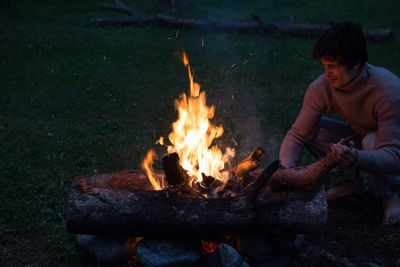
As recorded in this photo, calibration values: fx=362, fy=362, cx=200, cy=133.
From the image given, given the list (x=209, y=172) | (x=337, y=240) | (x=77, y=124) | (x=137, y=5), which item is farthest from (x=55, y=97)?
(x=137, y=5)

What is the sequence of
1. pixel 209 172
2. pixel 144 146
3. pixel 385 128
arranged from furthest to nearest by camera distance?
pixel 144 146
pixel 209 172
pixel 385 128

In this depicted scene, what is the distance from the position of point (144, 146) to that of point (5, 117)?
3073mm

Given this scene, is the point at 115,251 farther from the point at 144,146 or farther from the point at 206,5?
the point at 206,5

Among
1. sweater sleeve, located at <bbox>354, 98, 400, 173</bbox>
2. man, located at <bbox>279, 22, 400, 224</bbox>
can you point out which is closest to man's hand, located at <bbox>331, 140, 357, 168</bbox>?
man, located at <bbox>279, 22, 400, 224</bbox>

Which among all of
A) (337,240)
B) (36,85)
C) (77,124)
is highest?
(36,85)

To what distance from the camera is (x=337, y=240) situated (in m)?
4.30

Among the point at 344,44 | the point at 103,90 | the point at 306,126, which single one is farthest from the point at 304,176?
the point at 103,90

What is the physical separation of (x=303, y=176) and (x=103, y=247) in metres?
2.27

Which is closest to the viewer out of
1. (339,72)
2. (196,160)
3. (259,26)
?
(339,72)

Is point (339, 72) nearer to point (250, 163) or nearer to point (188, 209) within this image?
point (250, 163)

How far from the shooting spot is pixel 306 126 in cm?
488

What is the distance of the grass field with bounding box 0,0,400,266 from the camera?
5104 mm

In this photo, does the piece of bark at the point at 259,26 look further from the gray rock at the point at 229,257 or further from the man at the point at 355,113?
the gray rock at the point at 229,257

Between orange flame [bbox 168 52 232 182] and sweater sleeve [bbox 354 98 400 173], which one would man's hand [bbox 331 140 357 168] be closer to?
sweater sleeve [bbox 354 98 400 173]
